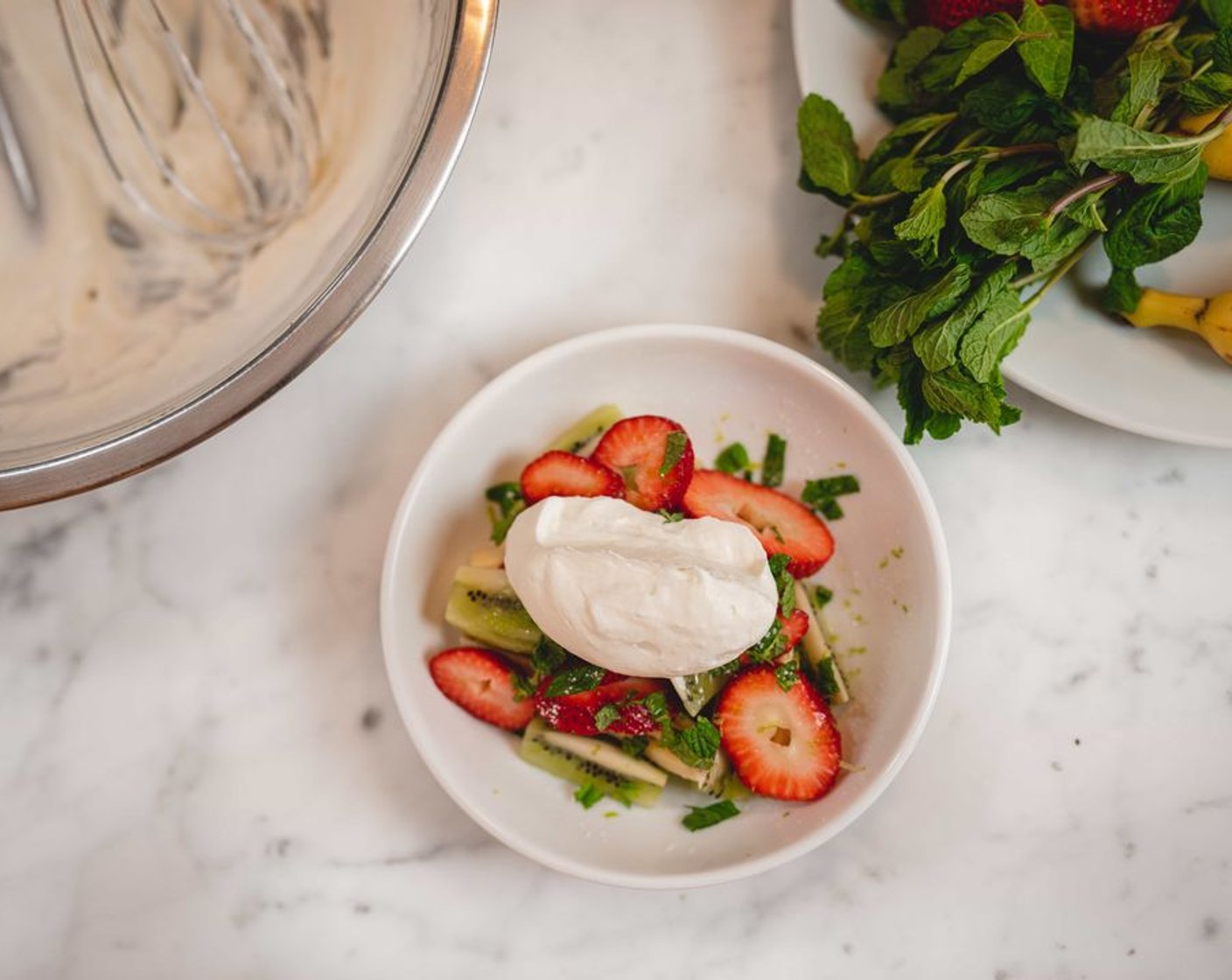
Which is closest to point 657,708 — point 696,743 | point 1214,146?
point 696,743

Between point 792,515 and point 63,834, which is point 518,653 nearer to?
point 792,515

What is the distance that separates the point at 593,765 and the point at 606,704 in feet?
0.25

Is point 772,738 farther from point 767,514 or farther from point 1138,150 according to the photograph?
point 1138,150

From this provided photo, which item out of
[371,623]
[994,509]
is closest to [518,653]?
[371,623]

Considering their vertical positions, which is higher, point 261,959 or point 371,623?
point 371,623

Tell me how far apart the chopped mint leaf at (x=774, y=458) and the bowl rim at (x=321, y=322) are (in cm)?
45

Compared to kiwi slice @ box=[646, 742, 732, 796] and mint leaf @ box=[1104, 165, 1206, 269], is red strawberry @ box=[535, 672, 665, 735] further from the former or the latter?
mint leaf @ box=[1104, 165, 1206, 269]

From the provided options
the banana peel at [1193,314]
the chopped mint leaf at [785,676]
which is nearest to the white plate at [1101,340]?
the banana peel at [1193,314]

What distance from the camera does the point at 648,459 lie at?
42.1 inches

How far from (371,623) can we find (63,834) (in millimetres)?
391

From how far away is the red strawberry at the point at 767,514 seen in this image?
1.07 meters

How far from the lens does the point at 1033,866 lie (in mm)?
1133

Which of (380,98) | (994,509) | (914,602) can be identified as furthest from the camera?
(994,509)

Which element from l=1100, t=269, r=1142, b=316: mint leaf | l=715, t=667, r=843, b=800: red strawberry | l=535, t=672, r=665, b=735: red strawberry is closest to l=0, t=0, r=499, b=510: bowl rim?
l=535, t=672, r=665, b=735: red strawberry
